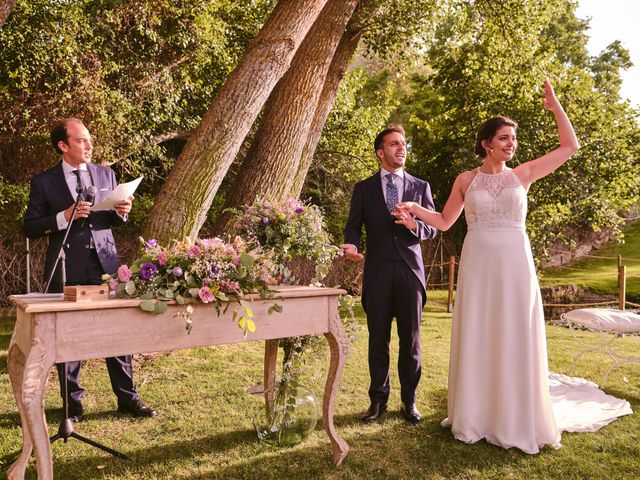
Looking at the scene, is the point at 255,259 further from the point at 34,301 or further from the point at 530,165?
the point at 530,165

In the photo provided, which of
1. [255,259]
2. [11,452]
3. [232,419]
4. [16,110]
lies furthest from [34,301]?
[16,110]

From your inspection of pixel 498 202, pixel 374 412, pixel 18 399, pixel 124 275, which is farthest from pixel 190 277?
pixel 498 202

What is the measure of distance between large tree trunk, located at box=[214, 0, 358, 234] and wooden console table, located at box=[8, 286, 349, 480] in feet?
10.00

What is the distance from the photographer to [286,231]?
10.9 ft

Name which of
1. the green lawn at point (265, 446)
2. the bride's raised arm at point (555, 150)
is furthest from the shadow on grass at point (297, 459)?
the bride's raised arm at point (555, 150)

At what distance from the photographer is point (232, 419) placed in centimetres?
403

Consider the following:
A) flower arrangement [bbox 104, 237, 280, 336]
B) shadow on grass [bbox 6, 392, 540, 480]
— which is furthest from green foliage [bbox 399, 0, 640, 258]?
flower arrangement [bbox 104, 237, 280, 336]

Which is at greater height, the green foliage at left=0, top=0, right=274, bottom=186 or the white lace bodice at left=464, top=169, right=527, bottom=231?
the green foliage at left=0, top=0, right=274, bottom=186

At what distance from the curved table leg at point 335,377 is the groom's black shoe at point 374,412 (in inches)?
25.8

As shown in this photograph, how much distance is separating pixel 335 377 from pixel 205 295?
1160 mm

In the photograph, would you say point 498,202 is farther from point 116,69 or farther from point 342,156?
point 342,156

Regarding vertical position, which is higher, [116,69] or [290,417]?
[116,69]

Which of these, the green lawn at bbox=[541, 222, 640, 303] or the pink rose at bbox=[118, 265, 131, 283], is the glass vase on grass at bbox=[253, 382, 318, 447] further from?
the green lawn at bbox=[541, 222, 640, 303]

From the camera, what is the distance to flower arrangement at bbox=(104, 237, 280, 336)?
2613 mm
